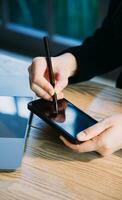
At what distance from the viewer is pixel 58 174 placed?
59 centimetres

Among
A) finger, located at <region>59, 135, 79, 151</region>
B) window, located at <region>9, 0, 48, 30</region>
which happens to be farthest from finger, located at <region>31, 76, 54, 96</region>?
window, located at <region>9, 0, 48, 30</region>

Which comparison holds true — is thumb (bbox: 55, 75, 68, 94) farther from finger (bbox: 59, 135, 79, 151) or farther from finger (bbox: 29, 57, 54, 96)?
finger (bbox: 59, 135, 79, 151)

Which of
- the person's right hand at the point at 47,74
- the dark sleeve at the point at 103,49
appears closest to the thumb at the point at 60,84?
the person's right hand at the point at 47,74

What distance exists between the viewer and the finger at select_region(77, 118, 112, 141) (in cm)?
61

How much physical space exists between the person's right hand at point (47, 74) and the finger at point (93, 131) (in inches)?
5.2

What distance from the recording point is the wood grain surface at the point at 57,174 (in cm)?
55

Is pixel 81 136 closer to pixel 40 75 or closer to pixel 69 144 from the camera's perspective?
pixel 69 144

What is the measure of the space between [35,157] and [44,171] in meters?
0.05

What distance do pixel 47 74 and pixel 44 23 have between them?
1.67 metres

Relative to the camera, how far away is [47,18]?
7.64 ft

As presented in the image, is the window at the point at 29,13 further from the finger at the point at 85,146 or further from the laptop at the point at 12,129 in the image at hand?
the finger at the point at 85,146

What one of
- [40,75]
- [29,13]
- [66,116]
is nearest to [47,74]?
[40,75]

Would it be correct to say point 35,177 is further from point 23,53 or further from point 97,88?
point 23,53

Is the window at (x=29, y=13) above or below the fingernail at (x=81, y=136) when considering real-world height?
above
